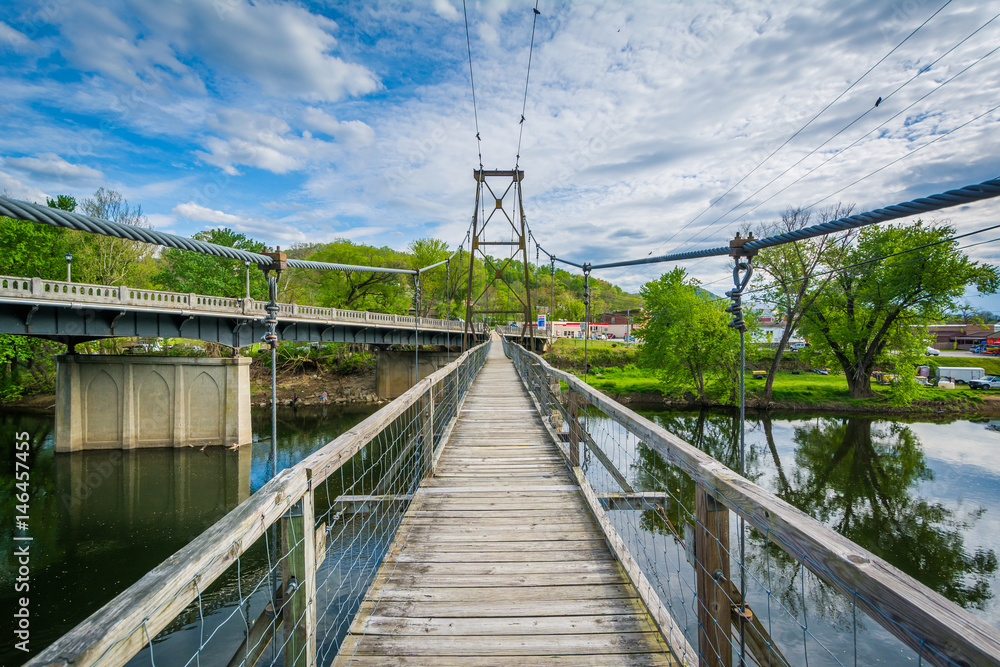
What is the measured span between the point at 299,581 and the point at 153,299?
65.5 feet

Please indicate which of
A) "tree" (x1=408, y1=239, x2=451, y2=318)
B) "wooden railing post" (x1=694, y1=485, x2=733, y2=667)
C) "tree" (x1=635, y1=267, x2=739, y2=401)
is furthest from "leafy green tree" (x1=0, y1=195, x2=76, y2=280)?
"tree" (x1=635, y1=267, x2=739, y2=401)

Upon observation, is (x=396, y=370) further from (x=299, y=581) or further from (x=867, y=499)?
(x=299, y=581)

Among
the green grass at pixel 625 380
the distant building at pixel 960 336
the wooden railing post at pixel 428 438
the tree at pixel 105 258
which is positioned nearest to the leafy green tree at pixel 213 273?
the tree at pixel 105 258

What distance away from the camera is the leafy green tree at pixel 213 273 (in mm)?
29125

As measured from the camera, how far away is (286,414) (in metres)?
26.7

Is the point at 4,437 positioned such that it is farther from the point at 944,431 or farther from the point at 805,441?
the point at 944,431

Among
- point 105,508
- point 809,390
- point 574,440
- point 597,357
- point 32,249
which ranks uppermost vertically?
point 32,249

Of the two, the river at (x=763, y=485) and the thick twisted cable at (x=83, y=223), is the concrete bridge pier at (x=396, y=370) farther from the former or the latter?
the thick twisted cable at (x=83, y=223)

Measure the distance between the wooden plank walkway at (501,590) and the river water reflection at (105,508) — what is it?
813 cm

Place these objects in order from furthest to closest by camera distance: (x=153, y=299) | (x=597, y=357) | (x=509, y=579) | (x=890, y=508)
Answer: (x=597, y=357) < (x=153, y=299) < (x=890, y=508) < (x=509, y=579)

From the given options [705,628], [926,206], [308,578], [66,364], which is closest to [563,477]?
[705,628]

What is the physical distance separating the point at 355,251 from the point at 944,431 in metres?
36.7

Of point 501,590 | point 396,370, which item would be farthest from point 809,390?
point 501,590

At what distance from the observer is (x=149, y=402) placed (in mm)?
18859
